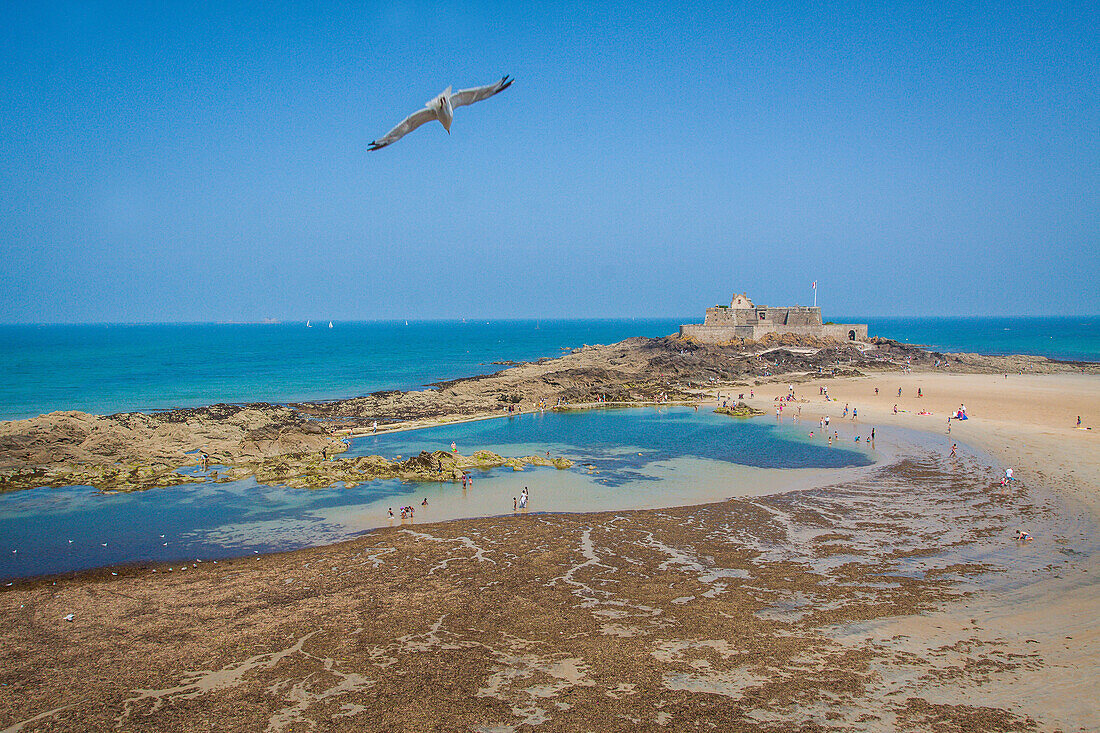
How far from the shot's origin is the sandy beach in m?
9.41

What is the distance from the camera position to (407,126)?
32.6ft

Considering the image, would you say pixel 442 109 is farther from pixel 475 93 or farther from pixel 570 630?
pixel 570 630

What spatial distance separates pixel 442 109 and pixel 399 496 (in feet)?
52.0

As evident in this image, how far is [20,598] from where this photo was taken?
45.5 feet

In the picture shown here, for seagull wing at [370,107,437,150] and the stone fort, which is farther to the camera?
the stone fort

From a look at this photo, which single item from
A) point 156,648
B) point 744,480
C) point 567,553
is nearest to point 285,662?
point 156,648

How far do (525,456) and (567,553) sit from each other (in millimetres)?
12515

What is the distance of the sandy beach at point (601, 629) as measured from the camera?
30.9 ft

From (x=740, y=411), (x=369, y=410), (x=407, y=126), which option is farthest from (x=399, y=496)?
(x=740, y=411)

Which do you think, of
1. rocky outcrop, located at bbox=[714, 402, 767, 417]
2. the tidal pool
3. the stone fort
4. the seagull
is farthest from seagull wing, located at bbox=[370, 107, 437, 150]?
the stone fort

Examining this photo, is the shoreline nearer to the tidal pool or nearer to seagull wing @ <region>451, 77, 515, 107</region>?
the tidal pool

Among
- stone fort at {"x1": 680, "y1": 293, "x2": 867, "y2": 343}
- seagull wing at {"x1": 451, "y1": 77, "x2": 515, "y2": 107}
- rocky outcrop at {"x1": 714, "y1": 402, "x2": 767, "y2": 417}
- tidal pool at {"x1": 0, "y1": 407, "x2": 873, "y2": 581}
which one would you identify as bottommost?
tidal pool at {"x1": 0, "y1": 407, "x2": 873, "y2": 581}

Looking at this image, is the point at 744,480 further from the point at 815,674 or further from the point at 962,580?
the point at 815,674

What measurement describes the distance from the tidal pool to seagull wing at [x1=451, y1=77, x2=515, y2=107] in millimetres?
13125
